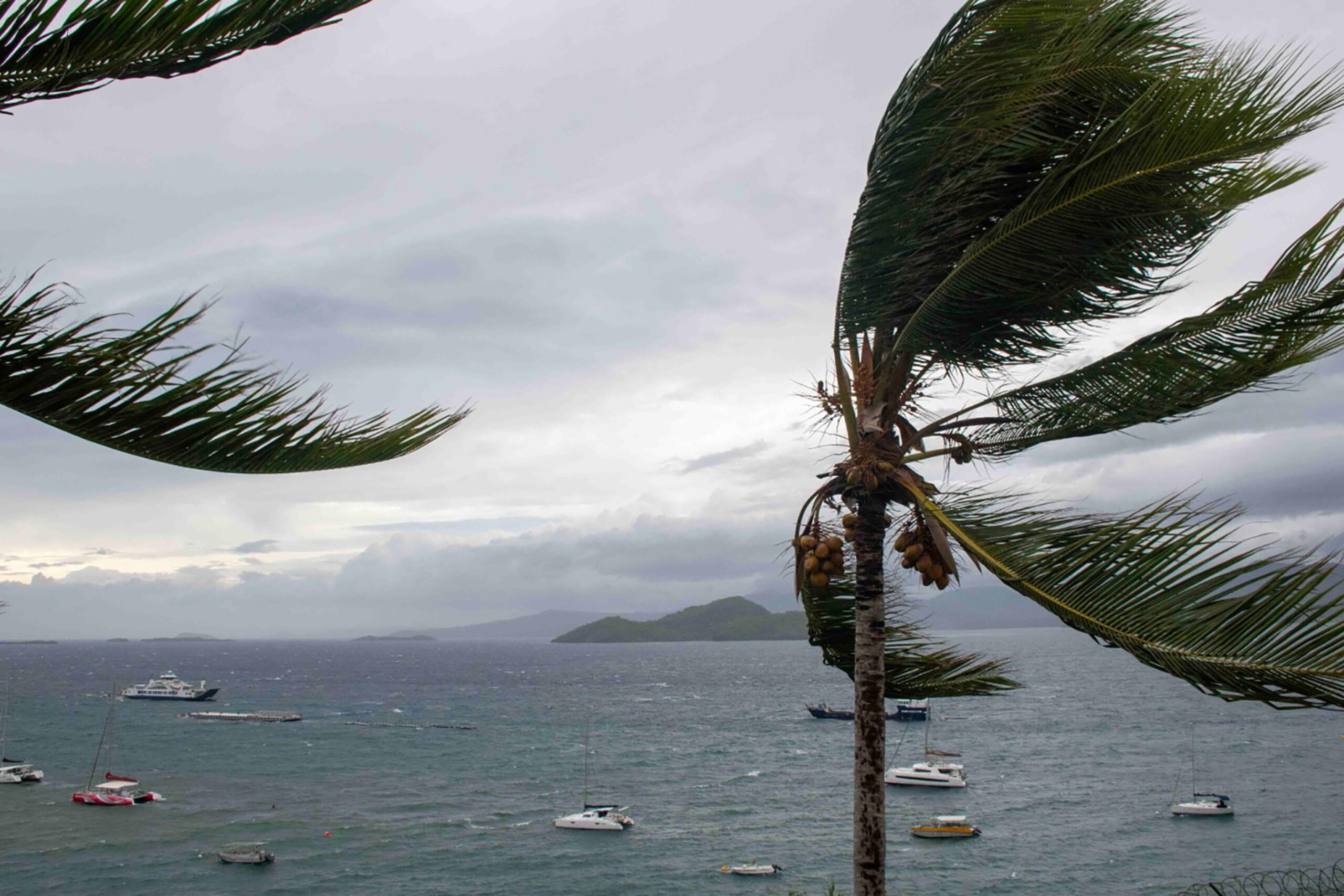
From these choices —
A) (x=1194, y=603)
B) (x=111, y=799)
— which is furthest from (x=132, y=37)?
(x=111, y=799)

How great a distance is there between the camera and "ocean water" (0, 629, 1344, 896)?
44781mm

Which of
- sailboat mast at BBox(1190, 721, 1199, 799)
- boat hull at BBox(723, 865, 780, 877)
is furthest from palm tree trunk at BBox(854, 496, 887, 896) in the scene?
sailboat mast at BBox(1190, 721, 1199, 799)

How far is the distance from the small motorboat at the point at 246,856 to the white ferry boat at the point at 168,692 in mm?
89600

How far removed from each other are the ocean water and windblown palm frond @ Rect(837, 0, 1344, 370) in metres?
40.3

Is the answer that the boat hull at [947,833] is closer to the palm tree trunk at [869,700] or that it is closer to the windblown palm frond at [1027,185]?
the palm tree trunk at [869,700]

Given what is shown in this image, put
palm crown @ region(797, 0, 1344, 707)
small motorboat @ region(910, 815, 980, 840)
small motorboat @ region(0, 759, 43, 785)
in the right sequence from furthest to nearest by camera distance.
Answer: small motorboat @ region(0, 759, 43, 785)
small motorboat @ region(910, 815, 980, 840)
palm crown @ region(797, 0, 1344, 707)

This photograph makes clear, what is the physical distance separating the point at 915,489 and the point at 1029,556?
4.55 feet

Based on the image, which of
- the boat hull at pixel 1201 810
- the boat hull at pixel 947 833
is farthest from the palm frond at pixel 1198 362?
the boat hull at pixel 1201 810

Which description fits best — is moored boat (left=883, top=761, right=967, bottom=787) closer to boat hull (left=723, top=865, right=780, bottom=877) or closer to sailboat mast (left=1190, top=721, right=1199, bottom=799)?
sailboat mast (left=1190, top=721, right=1199, bottom=799)

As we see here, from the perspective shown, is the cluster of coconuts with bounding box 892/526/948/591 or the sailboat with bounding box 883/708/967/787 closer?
the cluster of coconuts with bounding box 892/526/948/591

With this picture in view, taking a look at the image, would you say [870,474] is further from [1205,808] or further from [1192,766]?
[1192,766]

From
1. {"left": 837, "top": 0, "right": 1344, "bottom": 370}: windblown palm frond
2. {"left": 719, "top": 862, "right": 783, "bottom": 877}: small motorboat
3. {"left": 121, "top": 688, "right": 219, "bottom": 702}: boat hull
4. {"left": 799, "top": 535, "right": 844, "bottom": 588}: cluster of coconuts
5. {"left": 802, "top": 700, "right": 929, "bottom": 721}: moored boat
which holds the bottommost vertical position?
{"left": 121, "top": 688, "right": 219, "bottom": 702}: boat hull

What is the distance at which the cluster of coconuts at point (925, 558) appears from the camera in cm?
616

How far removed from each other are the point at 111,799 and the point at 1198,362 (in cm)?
6945
